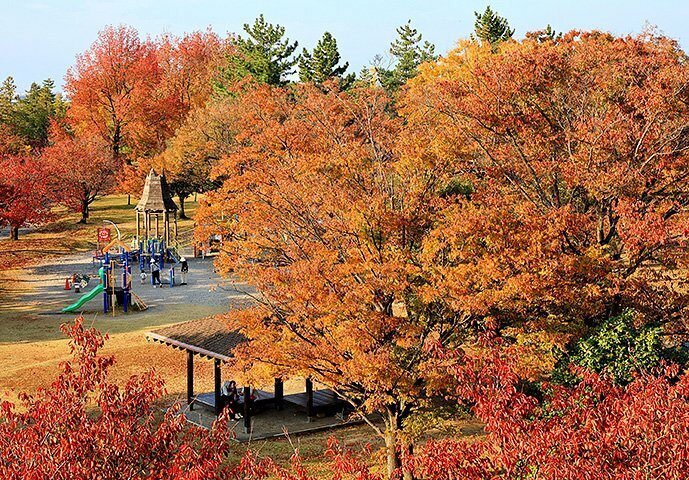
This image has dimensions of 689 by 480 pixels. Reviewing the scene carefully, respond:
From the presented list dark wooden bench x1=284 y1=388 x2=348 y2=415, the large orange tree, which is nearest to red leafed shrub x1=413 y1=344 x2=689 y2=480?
the large orange tree

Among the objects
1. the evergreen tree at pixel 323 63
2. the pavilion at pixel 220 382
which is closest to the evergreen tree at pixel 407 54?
the evergreen tree at pixel 323 63

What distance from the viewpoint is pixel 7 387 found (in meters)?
20.7

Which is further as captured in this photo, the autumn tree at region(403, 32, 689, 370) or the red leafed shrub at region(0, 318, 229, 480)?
the autumn tree at region(403, 32, 689, 370)

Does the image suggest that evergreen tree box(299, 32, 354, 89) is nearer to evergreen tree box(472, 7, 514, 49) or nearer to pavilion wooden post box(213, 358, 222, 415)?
evergreen tree box(472, 7, 514, 49)

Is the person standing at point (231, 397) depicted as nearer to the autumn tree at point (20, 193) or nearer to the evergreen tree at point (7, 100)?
the autumn tree at point (20, 193)

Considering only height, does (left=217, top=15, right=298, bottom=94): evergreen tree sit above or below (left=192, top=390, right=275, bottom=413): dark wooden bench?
above

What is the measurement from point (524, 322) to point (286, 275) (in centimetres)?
461

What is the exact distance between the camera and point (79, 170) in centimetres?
5297

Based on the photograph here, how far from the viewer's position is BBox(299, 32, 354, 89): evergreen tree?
166ft

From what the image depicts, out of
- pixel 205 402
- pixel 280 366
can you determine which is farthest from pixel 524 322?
pixel 205 402

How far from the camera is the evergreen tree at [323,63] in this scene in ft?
166

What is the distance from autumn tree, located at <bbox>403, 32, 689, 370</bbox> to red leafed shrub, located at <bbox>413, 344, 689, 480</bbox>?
196 inches

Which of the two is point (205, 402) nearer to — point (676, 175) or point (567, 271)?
point (567, 271)

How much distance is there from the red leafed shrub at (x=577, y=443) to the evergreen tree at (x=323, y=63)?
4380 centimetres
